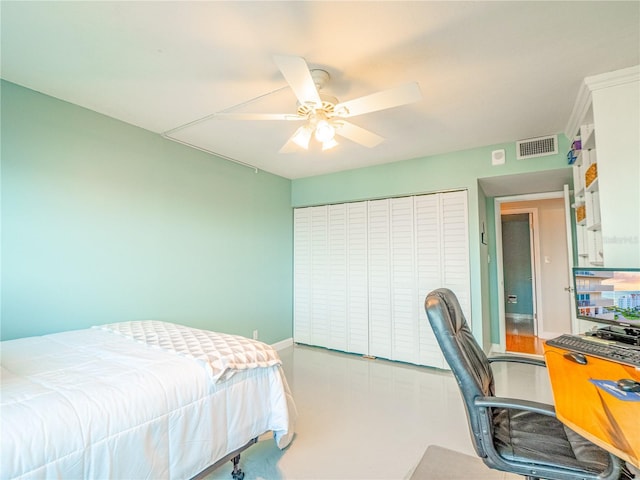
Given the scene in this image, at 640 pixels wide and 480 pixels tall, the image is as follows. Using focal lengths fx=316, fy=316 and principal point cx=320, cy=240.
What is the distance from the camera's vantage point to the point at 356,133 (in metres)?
2.16

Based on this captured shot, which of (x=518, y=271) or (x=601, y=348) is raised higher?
(x=518, y=271)

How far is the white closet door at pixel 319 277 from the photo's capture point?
4332 mm

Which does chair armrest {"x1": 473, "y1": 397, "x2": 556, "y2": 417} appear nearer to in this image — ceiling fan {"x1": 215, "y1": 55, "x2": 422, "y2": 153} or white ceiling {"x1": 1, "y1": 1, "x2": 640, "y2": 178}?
ceiling fan {"x1": 215, "y1": 55, "x2": 422, "y2": 153}

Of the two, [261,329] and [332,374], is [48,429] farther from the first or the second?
[261,329]

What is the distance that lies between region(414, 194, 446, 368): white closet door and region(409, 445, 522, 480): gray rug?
62.9 inches

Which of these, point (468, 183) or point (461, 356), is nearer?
point (461, 356)

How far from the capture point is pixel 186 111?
2.56 metres

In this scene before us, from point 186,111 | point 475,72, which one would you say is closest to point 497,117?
point 475,72

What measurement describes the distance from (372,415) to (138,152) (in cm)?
302

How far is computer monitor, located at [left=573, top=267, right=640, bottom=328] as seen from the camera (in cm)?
171

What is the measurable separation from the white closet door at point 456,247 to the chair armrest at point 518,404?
2.36 metres

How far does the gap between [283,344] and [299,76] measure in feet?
11.9

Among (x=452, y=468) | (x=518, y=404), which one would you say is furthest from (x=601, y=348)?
(x=452, y=468)

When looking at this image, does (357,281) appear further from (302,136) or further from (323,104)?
(323,104)
